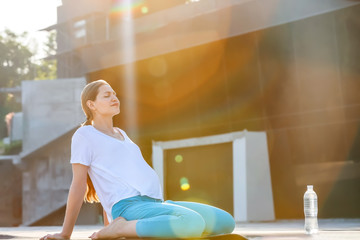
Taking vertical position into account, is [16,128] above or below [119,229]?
above

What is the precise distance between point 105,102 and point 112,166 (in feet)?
1.86

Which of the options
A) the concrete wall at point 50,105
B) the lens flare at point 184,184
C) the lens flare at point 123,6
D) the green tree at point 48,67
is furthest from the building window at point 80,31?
the green tree at point 48,67

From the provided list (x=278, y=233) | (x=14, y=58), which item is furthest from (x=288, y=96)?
(x=14, y=58)

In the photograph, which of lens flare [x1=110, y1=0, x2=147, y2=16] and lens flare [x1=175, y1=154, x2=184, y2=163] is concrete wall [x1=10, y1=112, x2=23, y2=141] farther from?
lens flare [x1=175, y1=154, x2=184, y2=163]

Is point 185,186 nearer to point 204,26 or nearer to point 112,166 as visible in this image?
point 204,26

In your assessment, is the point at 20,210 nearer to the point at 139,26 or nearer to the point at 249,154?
the point at 139,26

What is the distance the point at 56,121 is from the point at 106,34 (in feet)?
30.4

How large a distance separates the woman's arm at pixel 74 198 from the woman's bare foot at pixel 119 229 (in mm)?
268

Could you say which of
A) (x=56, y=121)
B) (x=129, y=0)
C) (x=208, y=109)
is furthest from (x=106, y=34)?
(x=208, y=109)

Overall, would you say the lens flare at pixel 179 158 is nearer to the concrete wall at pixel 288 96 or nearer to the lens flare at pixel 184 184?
the lens flare at pixel 184 184

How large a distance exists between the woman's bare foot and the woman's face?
0.94 metres

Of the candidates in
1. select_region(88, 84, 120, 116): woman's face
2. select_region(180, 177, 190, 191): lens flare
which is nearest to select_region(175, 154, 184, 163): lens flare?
select_region(180, 177, 190, 191): lens flare

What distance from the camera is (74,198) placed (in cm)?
505

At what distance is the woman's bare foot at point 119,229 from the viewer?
4.89m
